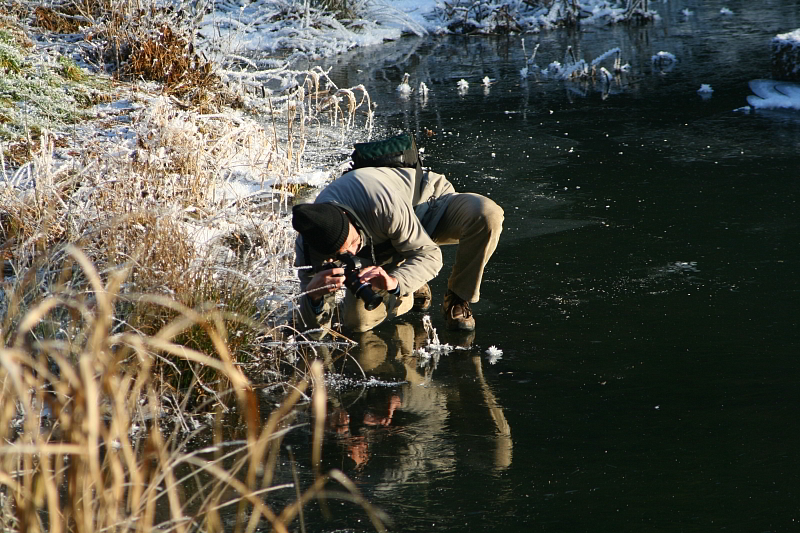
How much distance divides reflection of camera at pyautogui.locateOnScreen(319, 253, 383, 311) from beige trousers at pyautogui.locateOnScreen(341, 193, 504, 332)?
0.47 metres

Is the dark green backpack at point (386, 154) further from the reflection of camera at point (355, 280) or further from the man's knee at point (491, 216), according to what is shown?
the reflection of camera at point (355, 280)

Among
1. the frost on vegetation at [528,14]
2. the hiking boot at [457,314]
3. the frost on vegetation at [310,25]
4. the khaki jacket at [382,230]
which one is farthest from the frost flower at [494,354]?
the frost on vegetation at [528,14]

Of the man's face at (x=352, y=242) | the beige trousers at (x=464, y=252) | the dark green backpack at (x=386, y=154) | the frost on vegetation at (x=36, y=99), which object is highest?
the frost on vegetation at (x=36, y=99)

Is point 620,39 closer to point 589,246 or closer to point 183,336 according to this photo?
point 589,246

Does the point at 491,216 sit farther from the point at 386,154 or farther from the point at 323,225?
the point at 323,225

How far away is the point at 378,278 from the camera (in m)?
3.74

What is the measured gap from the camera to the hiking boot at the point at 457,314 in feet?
13.8

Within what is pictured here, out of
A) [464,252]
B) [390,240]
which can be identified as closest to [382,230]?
[390,240]

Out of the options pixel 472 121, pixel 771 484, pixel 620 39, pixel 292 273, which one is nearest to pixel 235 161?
pixel 292 273

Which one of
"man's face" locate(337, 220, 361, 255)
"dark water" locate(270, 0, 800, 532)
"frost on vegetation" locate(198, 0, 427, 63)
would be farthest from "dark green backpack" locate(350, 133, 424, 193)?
"frost on vegetation" locate(198, 0, 427, 63)

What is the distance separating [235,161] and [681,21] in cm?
1085

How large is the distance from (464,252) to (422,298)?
0.37 m

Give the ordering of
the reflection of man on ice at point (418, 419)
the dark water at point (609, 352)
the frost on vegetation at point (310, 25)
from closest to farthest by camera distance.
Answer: the dark water at point (609, 352) < the reflection of man on ice at point (418, 419) < the frost on vegetation at point (310, 25)

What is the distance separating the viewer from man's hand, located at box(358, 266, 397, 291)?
3699mm
